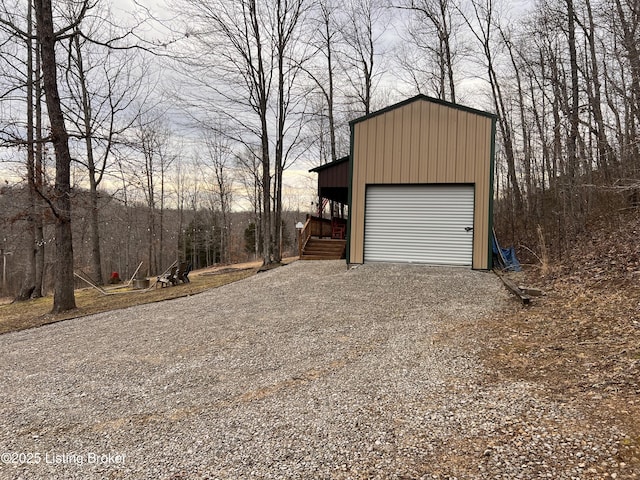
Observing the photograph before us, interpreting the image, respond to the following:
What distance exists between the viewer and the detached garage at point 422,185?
31.6 ft

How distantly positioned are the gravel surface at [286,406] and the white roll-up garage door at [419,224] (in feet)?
12.9

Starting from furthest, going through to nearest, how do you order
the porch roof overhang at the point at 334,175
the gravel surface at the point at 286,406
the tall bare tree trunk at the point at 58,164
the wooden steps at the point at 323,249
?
the wooden steps at the point at 323,249, the porch roof overhang at the point at 334,175, the tall bare tree trunk at the point at 58,164, the gravel surface at the point at 286,406

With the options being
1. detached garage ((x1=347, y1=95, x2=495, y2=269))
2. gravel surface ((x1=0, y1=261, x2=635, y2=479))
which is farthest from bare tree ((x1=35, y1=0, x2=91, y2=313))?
detached garage ((x1=347, y1=95, x2=495, y2=269))

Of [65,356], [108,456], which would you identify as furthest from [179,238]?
[108,456]

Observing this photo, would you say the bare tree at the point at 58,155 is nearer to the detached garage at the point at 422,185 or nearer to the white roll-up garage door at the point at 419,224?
the detached garage at the point at 422,185

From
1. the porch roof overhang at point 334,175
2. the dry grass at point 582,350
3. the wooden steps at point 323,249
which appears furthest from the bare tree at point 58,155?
the dry grass at point 582,350

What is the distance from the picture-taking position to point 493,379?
11.0 ft

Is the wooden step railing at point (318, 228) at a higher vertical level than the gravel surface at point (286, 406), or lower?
higher

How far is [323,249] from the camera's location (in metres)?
14.4

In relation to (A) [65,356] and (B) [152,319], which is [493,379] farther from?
(B) [152,319]

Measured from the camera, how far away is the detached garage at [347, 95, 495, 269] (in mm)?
9633

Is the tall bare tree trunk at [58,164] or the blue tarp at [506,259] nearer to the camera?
the tall bare tree trunk at [58,164]

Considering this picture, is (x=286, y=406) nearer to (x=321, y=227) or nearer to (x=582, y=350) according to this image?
(x=582, y=350)

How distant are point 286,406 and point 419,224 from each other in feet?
25.6
